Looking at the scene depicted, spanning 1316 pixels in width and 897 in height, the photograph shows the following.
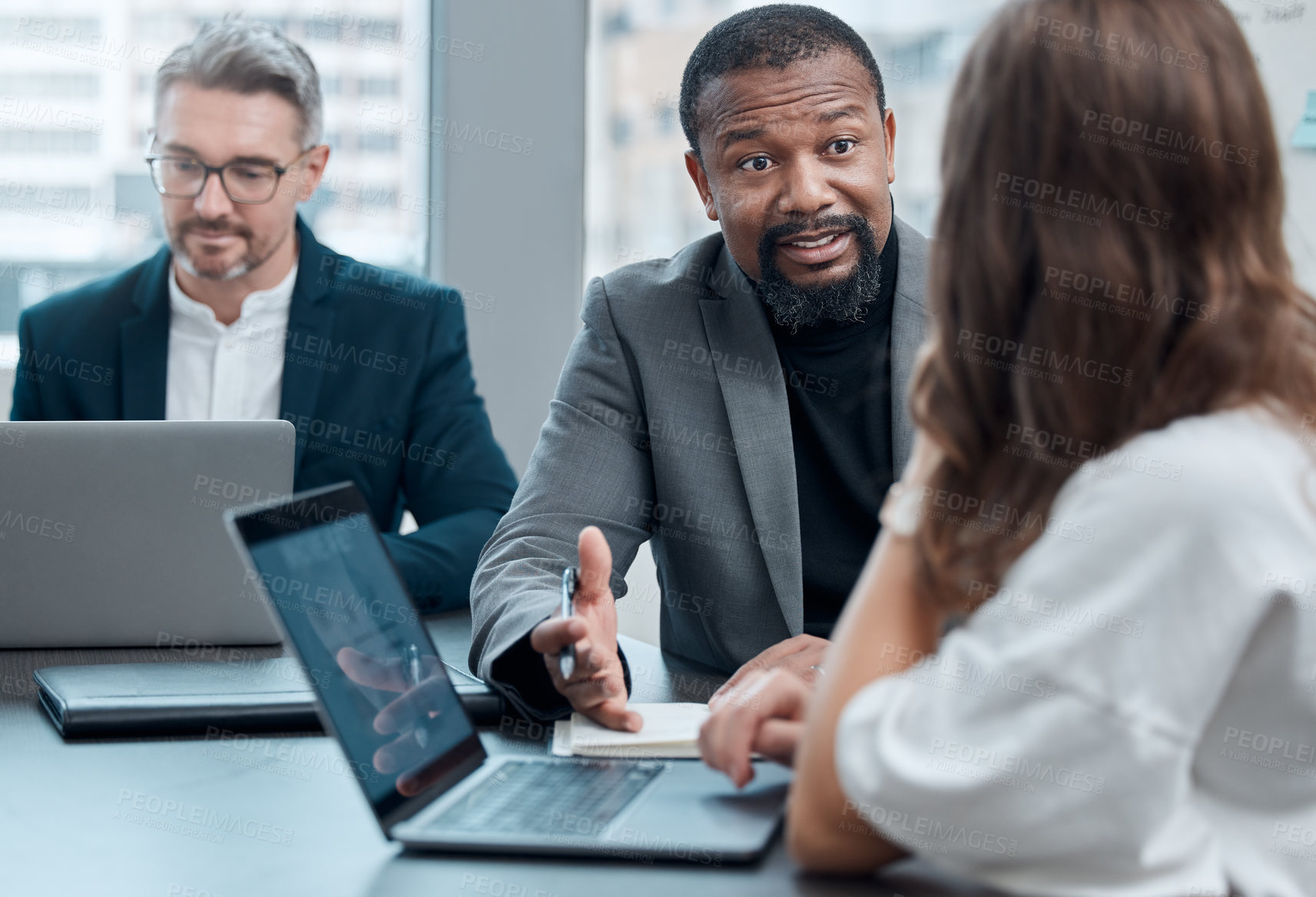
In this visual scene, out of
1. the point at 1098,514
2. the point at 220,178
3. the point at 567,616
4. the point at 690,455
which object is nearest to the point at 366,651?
the point at 567,616

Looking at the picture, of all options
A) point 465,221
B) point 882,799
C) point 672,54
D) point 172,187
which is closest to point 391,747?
point 882,799

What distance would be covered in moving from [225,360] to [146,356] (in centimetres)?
14

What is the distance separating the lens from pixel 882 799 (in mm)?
673

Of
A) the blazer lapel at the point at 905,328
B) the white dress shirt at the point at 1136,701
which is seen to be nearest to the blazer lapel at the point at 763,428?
the blazer lapel at the point at 905,328

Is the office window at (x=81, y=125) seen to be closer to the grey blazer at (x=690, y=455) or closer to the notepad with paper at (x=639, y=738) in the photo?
the grey blazer at (x=690, y=455)

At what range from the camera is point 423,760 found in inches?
34.8

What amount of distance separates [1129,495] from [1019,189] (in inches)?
8.4

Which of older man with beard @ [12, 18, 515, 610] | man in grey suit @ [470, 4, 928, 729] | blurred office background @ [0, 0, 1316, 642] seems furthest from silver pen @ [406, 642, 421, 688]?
blurred office background @ [0, 0, 1316, 642]

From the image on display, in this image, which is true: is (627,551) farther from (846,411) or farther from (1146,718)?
(1146,718)

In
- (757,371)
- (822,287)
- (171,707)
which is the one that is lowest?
(171,707)

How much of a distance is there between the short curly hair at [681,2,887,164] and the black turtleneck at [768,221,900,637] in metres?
0.29

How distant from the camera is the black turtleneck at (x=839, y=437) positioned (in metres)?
1.60

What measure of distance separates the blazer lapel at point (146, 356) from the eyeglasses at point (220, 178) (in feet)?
0.60

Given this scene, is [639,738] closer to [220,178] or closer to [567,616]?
[567,616]
